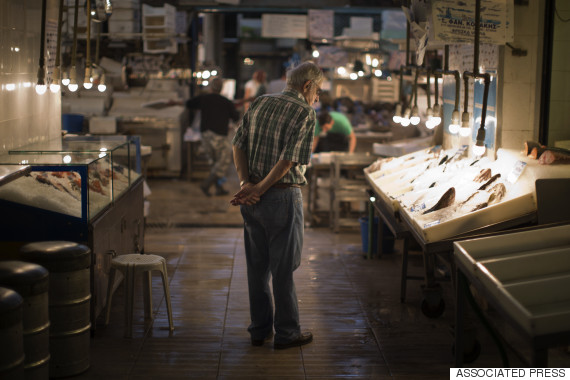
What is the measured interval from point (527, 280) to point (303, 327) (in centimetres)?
268

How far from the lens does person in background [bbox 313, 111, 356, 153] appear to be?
1191 cm

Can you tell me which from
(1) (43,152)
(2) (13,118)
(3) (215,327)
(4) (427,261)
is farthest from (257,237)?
(2) (13,118)

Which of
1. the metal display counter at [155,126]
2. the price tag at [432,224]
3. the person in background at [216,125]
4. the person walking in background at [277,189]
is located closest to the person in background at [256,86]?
the metal display counter at [155,126]

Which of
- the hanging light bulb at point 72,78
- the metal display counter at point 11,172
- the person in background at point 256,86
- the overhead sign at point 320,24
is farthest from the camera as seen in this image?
the person in background at point 256,86

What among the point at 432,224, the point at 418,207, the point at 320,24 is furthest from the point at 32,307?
the point at 320,24

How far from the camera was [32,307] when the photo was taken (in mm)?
4359

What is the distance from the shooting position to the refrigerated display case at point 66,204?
5.70 m

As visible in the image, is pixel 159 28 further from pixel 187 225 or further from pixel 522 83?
pixel 522 83

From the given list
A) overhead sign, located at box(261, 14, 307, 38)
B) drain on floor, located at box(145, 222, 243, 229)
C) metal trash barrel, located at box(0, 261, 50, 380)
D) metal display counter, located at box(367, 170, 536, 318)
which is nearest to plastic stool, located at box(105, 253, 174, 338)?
metal trash barrel, located at box(0, 261, 50, 380)

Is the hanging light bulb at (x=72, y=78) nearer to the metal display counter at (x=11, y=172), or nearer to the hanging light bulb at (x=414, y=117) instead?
A: the metal display counter at (x=11, y=172)

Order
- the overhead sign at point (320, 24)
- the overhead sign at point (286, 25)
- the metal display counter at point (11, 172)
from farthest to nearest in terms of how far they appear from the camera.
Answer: the overhead sign at point (286, 25) → the overhead sign at point (320, 24) → the metal display counter at point (11, 172)

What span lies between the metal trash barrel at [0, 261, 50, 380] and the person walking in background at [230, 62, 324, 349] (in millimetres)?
1651

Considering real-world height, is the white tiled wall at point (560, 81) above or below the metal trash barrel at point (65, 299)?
above

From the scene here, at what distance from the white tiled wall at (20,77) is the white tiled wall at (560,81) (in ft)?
15.2
